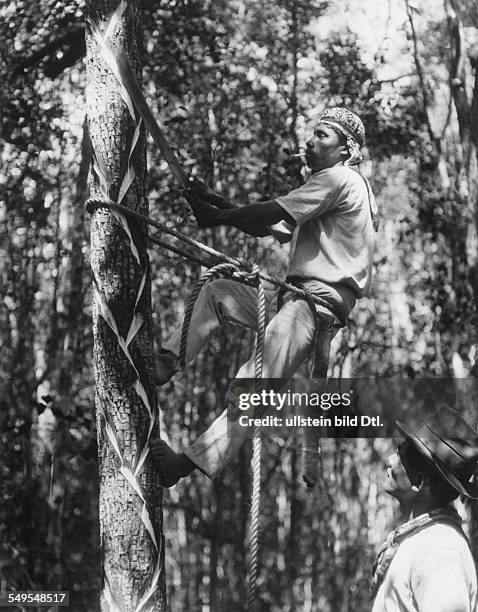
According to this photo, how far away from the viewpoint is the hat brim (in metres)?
2.22

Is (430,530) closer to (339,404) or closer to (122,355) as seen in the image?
(122,355)

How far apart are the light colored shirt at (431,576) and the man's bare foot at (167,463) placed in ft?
1.81

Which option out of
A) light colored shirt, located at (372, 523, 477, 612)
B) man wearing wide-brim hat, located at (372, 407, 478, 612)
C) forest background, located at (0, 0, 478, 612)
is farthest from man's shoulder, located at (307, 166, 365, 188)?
forest background, located at (0, 0, 478, 612)

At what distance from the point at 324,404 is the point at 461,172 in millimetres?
3159

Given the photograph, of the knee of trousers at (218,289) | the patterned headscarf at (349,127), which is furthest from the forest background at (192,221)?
the knee of trousers at (218,289)

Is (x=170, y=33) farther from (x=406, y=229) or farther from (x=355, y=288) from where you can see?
(x=355, y=288)

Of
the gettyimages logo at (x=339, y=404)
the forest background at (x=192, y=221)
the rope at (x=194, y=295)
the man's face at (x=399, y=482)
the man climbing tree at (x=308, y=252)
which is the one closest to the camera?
the man's face at (x=399, y=482)

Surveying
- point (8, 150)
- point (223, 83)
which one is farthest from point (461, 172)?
point (8, 150)

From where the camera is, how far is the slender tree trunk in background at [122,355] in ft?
7.59

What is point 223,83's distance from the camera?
6.66 m

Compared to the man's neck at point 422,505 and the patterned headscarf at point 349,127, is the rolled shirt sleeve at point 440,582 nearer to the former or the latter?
the man's neck at point 422,505

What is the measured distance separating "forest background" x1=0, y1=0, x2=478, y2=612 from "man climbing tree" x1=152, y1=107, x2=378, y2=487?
3034 mm

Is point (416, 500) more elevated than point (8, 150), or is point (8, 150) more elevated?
point (8, 150)

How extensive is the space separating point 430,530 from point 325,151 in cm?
136
